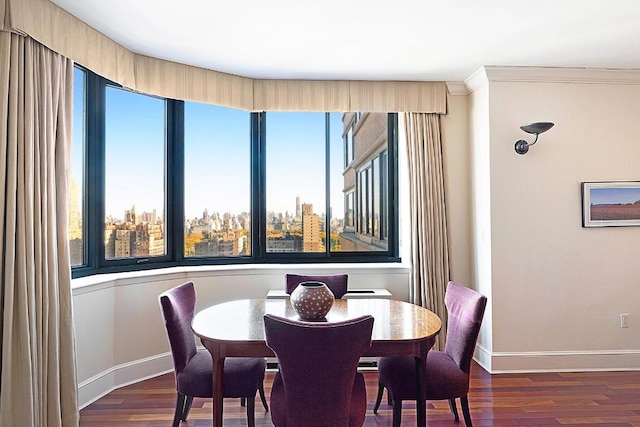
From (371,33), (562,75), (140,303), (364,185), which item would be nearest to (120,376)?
(140,303)

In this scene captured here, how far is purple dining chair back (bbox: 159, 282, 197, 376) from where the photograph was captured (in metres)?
2.32

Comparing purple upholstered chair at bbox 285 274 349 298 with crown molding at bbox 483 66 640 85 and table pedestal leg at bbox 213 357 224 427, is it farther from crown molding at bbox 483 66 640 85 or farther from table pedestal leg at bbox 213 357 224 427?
crown molding at bbox 483 66 640 85

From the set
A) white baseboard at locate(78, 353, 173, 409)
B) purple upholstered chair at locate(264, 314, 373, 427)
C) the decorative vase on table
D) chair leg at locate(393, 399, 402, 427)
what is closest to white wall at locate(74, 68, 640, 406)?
white baseboard at locate(78, 353, 173, 409)

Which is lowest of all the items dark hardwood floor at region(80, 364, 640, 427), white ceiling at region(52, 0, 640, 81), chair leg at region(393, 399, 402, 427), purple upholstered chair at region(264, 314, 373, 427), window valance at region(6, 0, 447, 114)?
dark hardwood floor at region(80, 364, 640, 427)

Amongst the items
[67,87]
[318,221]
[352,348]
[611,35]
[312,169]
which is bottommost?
[352,348]

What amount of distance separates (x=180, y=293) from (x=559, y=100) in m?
3.40

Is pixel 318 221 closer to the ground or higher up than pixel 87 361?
higher up

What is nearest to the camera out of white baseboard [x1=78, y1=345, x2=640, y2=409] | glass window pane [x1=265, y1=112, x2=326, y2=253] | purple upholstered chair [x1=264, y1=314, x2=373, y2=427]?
purple upholstered chair [x1=264, y1=314, x2=373, y2=427]

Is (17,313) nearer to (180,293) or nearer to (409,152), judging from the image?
(180,293)

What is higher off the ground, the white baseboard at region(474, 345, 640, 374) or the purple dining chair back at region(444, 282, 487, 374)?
the purple dining chair back at region(444, 282, 487, 374)

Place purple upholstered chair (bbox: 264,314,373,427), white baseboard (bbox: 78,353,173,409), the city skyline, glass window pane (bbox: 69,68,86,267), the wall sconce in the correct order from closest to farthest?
purple upholstered chair (bbox: 264,314,373,427), white baseboard (bbox: 78,353,173,409), glass window pane (bbox: 69,68,86,267), the wall sconce, the city skyline

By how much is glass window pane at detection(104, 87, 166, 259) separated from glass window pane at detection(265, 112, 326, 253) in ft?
3.28

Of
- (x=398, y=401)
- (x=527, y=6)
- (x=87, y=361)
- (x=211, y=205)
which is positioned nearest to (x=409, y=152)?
(x=527, y=6)

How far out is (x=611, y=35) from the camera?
9.92 feet
